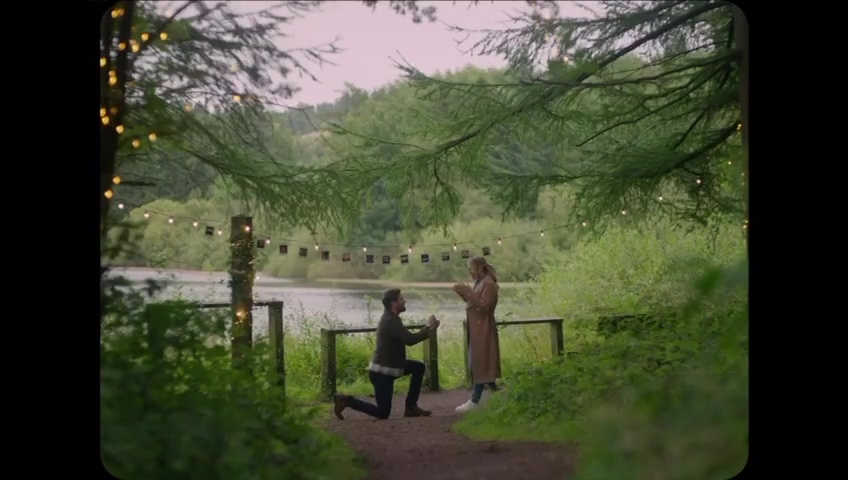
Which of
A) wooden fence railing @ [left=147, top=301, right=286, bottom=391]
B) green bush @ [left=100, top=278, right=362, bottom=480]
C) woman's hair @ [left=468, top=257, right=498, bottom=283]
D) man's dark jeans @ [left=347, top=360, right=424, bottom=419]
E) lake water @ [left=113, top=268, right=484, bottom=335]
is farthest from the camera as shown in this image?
woman's hair @ [left=468, top=257, right=498, bottom=283]

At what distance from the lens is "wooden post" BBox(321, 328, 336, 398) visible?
16.3ft

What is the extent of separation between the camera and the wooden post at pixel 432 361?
522 centimetres

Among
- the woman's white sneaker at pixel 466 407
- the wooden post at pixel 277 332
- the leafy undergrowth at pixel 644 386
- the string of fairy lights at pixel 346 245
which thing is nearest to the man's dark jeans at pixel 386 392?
the woman's white sneaker at pixel 466 407

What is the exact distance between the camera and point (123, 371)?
421 centimetres

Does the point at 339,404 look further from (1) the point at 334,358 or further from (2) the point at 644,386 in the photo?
(2) the point at 644,386

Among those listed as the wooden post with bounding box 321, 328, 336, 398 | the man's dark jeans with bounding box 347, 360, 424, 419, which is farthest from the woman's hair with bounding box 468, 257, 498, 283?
the wooden post with bounding box 321, 328, 336, 398

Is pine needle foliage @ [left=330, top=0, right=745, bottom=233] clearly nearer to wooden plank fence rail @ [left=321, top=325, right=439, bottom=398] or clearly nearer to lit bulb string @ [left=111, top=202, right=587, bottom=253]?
lit bulb string @ [left=111, top=202, right=587, bottom=253]

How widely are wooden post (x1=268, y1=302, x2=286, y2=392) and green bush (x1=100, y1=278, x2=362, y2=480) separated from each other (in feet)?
0.83

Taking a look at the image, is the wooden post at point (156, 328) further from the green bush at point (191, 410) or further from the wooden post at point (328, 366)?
the wooden post at point (328, 366)

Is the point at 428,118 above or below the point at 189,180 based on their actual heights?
above
